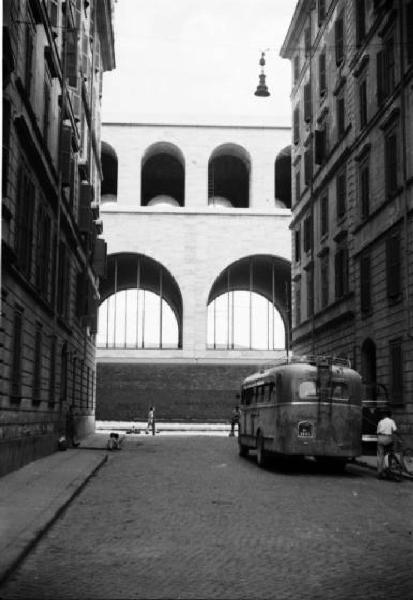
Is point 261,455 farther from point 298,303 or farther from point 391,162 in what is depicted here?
point 298,303

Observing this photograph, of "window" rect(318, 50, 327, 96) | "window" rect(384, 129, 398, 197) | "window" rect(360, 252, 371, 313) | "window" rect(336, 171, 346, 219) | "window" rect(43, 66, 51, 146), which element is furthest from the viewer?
"window" rect(318, 50, 327, 96)

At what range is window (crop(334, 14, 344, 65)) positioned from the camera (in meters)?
36.2

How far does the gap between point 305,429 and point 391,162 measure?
1158 cm

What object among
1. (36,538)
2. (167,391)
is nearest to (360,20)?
(36,538)

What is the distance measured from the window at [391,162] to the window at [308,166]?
→ 41.0ft

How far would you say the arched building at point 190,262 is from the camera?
5388cm

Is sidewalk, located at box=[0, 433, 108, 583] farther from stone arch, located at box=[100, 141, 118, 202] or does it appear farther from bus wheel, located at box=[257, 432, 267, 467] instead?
stone arch, located at box=[100, 141, 118, 202]

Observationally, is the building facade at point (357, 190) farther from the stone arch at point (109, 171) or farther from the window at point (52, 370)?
the stone arch at point (109, 171)

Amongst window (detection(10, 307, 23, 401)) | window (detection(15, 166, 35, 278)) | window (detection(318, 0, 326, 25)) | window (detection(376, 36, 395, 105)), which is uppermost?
window (detection(318, 0, 326, 25))

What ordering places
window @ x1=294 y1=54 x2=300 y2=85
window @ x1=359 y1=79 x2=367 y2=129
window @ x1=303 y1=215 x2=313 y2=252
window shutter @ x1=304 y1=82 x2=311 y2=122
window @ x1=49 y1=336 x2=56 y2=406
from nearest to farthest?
1. window @ x1=49 y1=336 x2=56 y2=406
2. window @ x1=359 y1=79 x2=367 y2=129
3. window @ x1=303 y1=215 x2=313 y2=252
4. window shutter @ x1=304 y1=82 x2=311 y2=122
5. window @ x1=294 y1=54 x2=300 y2=85

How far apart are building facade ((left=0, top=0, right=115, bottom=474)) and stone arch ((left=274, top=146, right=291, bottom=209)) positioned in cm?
2544

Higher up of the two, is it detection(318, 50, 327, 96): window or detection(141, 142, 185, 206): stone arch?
detection(141, 142, 185, 206): stone arch

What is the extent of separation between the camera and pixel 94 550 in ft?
30.8

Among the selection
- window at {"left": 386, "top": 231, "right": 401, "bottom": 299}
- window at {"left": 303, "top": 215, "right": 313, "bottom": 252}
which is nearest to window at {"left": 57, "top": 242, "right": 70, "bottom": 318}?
window at {"left": 386, "top": 231, "right": 401, "bottom": 299}
